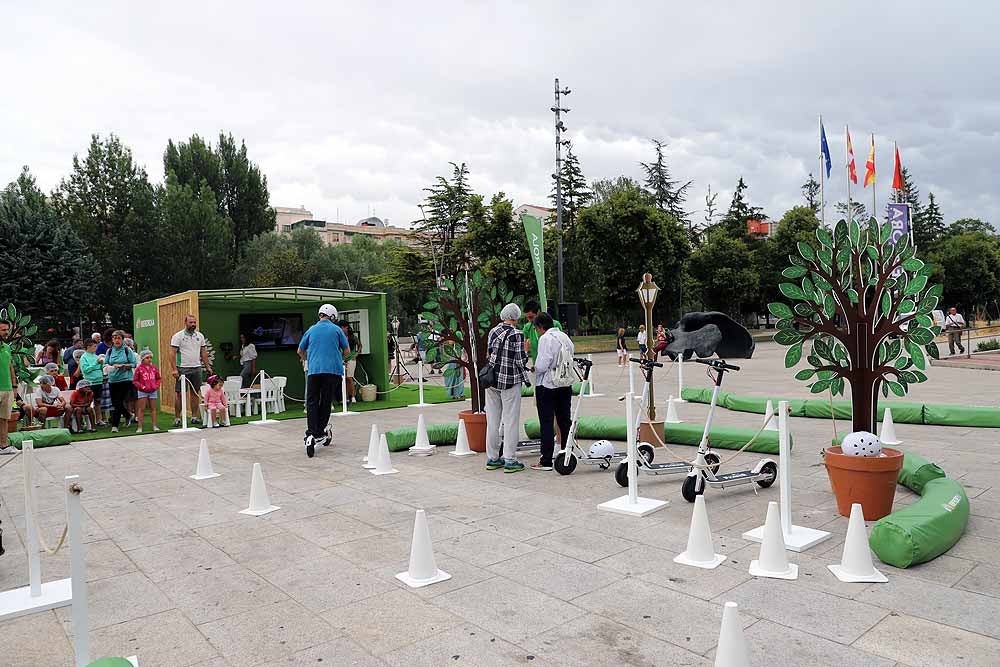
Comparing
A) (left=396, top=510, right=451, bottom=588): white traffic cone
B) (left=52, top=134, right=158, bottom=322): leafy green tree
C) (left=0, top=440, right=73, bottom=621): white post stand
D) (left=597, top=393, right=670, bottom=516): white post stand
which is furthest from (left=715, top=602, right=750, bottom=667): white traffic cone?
(left=52, top=134, right=158, bottom=322): leafy green tree

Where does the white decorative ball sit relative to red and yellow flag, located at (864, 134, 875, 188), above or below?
below

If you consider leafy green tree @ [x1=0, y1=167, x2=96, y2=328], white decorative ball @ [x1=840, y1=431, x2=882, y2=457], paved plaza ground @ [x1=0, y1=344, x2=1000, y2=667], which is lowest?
paved plaza ground @ [x1=0, y1=344, x2=1000, y2=667]

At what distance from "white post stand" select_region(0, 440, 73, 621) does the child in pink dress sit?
26.3ft

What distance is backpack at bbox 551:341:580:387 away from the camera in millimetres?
7113

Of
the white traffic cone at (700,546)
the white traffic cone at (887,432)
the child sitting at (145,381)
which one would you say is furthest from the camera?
the child sitting at (145,381)

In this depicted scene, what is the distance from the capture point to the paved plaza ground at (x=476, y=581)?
10.8 ft

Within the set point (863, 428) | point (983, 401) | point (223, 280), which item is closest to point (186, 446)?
point (863, 428)

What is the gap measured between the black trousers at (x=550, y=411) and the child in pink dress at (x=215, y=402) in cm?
714

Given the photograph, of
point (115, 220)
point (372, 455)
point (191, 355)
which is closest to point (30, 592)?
point (372, 455)

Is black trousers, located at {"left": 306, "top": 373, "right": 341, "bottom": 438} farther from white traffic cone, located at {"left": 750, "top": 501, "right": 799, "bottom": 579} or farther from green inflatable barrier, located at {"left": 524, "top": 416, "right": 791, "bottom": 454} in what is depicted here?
white traffic cone, located at {"left": 750, "top": 501, "right": 799, "bottom": 579}

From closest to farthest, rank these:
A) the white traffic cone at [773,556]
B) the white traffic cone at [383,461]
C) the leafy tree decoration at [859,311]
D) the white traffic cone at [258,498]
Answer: the white traffic cone at [773,556]
the leafy tree decoration at [859,311]
the white traffic cone at [258,498]
the white traffic cone at [383,461]

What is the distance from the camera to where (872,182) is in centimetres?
2986

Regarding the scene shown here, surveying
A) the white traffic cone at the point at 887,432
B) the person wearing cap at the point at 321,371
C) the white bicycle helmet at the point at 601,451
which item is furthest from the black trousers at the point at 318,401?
the white traffic cone at the point at 887,432

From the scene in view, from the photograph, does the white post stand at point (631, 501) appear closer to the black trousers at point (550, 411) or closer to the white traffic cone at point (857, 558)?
the black trousers at point (550, 411)
